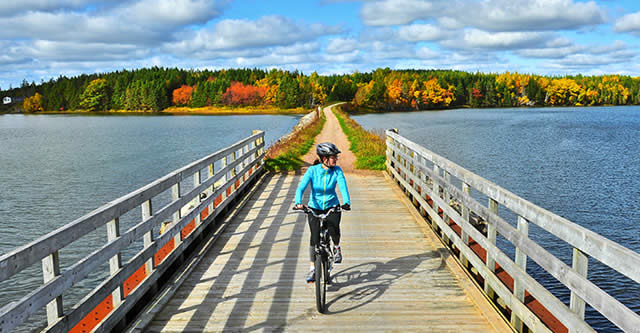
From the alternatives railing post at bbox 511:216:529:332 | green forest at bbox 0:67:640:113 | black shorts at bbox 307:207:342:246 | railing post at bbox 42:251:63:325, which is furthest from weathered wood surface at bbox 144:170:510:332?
green forest at bbox 0:67:640:113

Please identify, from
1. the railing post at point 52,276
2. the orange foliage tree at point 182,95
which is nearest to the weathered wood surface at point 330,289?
the railing post at point 52,276

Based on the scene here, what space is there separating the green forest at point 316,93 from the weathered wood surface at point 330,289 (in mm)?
122200

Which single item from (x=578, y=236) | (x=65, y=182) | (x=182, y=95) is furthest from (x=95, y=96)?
(x=578, y=236)

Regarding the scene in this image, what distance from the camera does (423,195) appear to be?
35.2ft

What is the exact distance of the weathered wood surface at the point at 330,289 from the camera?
205 inches

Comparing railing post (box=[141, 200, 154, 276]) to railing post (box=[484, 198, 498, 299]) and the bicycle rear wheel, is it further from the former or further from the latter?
railing post (box=[484, 198, 498, 299])

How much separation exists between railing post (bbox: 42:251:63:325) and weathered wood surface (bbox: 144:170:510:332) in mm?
1200

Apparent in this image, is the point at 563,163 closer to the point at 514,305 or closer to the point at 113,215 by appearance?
the point at 514,305

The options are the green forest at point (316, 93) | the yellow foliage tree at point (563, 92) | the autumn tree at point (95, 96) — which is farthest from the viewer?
the yellow foliage tree at point (563, 92)

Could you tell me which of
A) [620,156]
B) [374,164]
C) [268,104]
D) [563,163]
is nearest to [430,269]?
[374,164]

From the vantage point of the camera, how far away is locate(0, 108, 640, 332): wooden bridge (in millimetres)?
3848

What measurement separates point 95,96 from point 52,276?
549ft

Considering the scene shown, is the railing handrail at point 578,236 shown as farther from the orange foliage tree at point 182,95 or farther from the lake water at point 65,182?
the orange foliage tree at point 182,95

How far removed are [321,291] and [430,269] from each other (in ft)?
6.62
